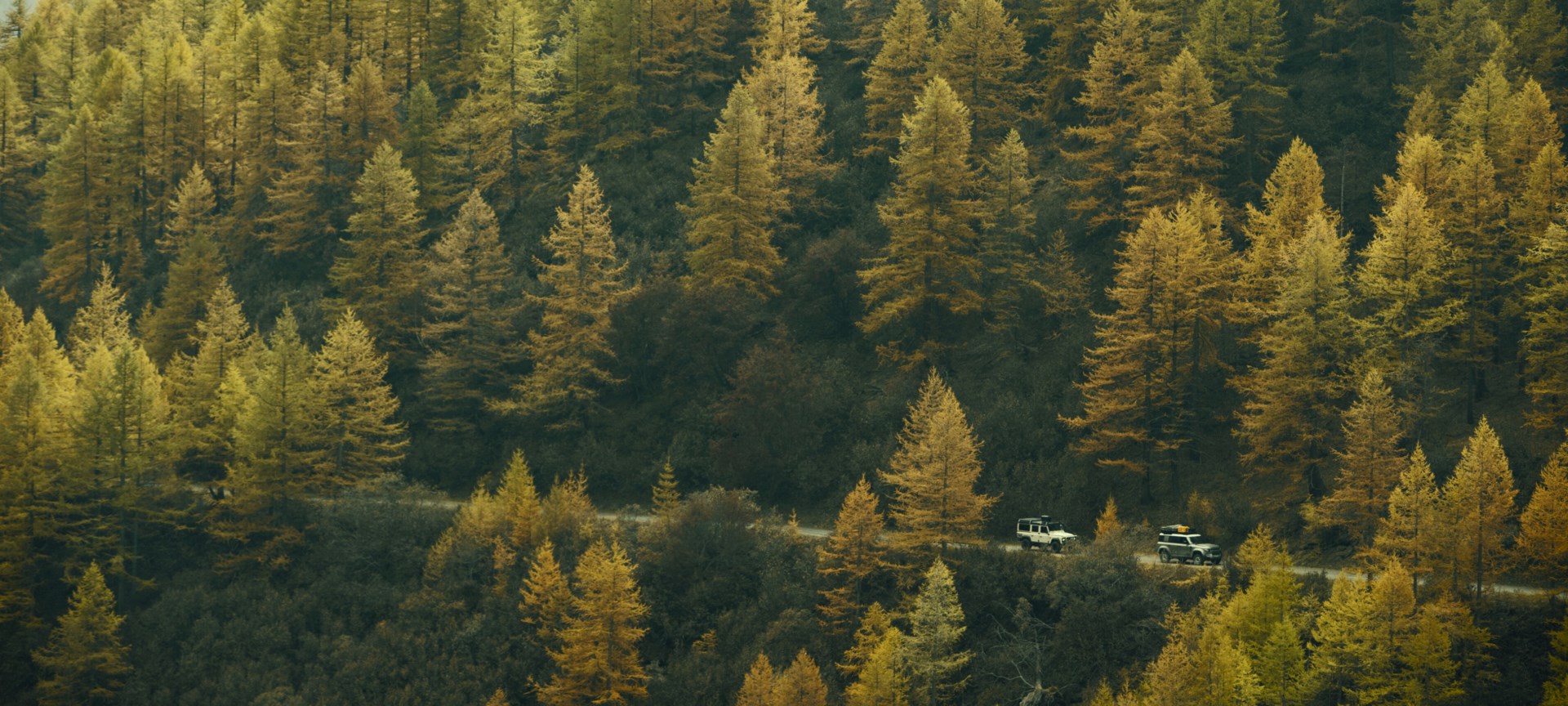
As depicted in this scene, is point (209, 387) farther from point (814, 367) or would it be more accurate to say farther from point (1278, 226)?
point (1278, 226)

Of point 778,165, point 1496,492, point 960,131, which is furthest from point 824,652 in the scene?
point 778,165

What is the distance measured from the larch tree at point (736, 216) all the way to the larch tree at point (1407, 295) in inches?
1104

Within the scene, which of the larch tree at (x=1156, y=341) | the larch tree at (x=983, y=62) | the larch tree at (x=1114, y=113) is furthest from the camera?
the larch tree at (x=983, y=62)

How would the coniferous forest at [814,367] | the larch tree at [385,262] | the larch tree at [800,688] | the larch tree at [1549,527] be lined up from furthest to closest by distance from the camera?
1. the larch tree at [385,262]
2. the coniferous forest at [814,367]
3. the larch tree at [800,688]
4. the larch tree at [1549,527]

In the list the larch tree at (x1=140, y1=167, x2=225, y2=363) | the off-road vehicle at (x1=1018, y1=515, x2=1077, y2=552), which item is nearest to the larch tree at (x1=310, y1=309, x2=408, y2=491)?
the larch tree at (x1=140, y1=167, x2=225, y2=363)

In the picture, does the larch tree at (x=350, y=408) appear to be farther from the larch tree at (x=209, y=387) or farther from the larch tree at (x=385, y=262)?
the larch tree at (x=385, y=262)

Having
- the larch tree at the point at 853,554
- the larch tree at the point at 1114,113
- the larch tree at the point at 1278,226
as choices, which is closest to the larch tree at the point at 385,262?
the larch tree at the point at 853,554

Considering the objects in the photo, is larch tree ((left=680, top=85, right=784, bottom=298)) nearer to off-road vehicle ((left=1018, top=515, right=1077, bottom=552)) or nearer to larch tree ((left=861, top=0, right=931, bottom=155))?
larch tree ((left=861, top=0, right=931, bottom=155))

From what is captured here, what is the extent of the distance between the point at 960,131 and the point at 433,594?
31.8m

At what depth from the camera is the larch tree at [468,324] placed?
2815 inches

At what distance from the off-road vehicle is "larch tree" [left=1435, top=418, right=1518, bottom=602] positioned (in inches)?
528

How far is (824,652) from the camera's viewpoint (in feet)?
173

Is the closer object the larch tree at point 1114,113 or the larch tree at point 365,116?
the larch tree at point 1114,113

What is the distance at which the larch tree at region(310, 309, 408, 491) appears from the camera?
66.9 m
